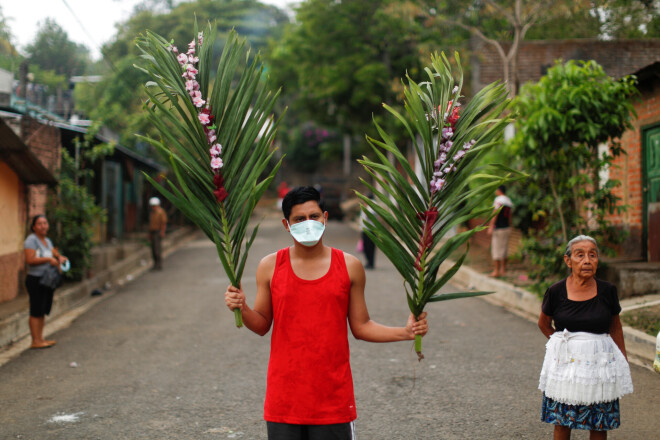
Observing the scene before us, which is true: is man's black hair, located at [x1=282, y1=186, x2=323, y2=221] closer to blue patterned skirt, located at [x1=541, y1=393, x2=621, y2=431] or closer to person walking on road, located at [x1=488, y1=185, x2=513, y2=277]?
blue patterned skirt, located at [x1=541, y1=393, x2=621, y2=431]

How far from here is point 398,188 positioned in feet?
9.66

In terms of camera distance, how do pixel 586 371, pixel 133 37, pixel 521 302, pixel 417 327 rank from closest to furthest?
pixel 417 327
pixel 586 371
pixel 521 302
pixel 133 37

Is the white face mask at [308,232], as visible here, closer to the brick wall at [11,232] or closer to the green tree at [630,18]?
the brick wall at [11,232]

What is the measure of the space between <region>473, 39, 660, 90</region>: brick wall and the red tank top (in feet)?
64.7

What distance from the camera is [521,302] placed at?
395 inches

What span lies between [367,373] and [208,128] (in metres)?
4.03

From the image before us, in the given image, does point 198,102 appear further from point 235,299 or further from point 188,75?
point 235,299

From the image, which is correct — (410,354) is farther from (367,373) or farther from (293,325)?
(293,325)

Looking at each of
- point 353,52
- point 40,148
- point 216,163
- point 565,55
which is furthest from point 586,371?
point 565,55

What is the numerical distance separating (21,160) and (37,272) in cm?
319

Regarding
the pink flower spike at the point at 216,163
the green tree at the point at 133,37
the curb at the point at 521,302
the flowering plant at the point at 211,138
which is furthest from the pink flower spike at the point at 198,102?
the green tree at the point at 133,37

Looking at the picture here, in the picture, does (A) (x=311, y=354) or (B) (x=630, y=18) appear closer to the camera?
(A) (x=311, y=354)

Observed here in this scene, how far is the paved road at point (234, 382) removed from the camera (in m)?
4.96

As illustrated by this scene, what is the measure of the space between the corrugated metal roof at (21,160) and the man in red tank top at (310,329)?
6.91m
